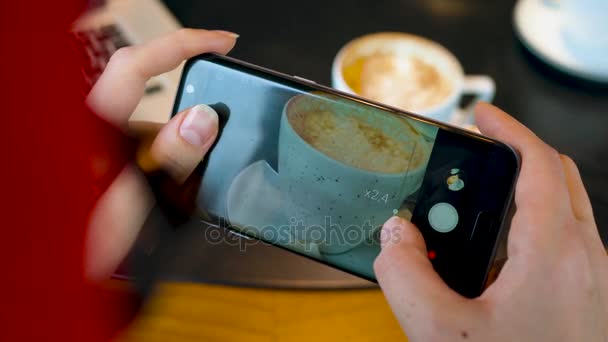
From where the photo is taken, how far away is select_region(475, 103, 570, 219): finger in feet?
1.02

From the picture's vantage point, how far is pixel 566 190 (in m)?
0.32

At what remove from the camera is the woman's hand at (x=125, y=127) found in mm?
360

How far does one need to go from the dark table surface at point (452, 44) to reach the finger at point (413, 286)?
0.23 meters

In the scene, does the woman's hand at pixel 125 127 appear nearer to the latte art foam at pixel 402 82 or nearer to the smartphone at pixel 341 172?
the smartphone at pixel 341 172

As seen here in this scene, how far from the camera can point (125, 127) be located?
41 cm

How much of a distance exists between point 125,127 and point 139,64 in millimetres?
50

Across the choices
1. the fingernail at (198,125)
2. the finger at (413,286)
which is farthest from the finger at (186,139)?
the finger at (413,286)

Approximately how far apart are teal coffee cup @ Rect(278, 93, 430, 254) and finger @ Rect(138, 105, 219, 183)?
0.17 ft

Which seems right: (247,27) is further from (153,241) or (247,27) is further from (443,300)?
(443,300)

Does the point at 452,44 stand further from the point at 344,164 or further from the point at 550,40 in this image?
the point at 344,164

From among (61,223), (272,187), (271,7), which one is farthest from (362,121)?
(271,7)

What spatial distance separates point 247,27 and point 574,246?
39 centimetres

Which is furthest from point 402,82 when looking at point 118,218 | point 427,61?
point 118,218

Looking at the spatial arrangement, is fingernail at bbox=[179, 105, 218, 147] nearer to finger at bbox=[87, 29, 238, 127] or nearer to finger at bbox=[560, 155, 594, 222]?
finger at bbox=[87, 29, 238, 127]
